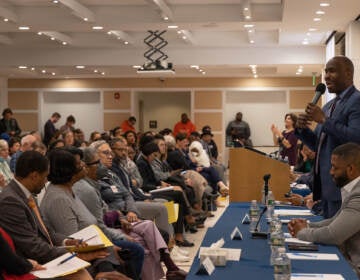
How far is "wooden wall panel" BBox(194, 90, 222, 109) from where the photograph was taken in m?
20.2

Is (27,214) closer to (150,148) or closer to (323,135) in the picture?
(323,135)

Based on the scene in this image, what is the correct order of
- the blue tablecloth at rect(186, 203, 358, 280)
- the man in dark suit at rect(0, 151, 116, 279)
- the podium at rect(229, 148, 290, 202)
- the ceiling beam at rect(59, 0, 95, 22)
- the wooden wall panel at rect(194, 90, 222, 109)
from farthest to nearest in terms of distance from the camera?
1. the wooden wall panel at rect(194, 90, 222, 109)
2. the ceiling beam at rect(59, 0, 95, 22)
3. the podium at rect(229, 148, 290, 202)
4. the man in dark suit at rect(0, 151, 116, 279)
5. the blue tablecloth at rect(186, 203, 358, 280)

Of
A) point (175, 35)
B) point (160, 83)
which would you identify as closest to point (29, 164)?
point (175, 35)

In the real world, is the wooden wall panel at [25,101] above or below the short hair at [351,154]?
above

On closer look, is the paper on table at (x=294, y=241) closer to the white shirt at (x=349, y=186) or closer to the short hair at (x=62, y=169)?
the white shirt at (x=349, y=186)

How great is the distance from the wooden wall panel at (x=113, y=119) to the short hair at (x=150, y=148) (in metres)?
12.3

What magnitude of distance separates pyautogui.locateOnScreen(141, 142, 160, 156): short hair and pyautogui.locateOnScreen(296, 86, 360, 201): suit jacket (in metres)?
3.69

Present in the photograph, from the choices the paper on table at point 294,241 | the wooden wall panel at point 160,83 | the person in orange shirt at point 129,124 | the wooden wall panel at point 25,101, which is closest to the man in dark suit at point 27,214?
the paper on table at point 294,241

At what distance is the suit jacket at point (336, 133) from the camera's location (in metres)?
4.11

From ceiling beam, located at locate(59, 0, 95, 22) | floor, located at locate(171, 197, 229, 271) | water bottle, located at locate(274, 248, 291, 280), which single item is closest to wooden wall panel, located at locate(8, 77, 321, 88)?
floor, located at locate(171, 197, 229, 271)

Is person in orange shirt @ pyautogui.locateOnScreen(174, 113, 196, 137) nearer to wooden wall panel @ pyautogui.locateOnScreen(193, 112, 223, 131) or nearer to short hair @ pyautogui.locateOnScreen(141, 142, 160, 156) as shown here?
Result: wooden wall panel @ pyautogui.locateOnScreen(193, 112, 223, 131)

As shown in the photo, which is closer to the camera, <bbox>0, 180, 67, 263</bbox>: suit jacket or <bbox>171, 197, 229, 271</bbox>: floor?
<bbox>0, 180, 67, 263</bbox>: suit jacket

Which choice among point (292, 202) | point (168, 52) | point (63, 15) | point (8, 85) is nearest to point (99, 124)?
point (8, 85)

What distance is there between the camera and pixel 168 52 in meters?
15.3
